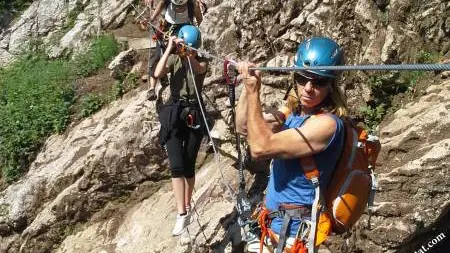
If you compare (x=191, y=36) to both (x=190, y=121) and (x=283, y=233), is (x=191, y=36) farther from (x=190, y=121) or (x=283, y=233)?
(x=283, y=233)

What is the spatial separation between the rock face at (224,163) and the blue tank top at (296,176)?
7.14ft

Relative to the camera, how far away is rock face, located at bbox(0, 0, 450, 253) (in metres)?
5.75

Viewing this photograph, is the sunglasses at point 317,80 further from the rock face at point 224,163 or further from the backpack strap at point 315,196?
the rock face at point 224,163

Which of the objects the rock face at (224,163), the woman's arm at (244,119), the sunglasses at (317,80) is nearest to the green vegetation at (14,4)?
the rock face at (224,163)

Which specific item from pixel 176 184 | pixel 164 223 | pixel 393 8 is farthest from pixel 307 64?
pixel 164 223

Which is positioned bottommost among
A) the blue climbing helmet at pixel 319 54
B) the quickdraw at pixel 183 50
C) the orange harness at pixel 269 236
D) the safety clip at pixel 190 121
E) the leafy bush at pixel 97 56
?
the leafy bush at pixel 97 56

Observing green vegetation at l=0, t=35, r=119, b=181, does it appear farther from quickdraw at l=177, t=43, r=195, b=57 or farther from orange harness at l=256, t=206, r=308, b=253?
orange harness at l=256, t=206, r=308, b=253

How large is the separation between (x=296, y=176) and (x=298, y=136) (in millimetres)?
411

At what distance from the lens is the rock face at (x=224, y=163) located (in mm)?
5750

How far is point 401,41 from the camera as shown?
710 cm

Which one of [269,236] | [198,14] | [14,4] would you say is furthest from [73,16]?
[269,236]

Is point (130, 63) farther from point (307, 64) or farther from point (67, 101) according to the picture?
point (307, 64)

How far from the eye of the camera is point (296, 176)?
3750 millimetres

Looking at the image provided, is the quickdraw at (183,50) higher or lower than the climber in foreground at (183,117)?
higher
